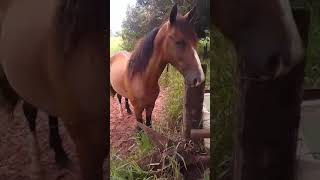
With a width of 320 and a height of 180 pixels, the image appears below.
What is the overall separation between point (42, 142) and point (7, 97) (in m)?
0.24

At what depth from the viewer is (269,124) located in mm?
1946

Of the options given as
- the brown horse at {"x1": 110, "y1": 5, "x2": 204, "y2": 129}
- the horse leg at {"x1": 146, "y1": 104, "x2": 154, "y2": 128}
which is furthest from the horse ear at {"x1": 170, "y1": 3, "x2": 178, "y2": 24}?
the horse leg at {"x1": 146, "y1": 104, "x2": 154, "y2": 128}

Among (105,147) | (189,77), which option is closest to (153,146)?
(105,147)

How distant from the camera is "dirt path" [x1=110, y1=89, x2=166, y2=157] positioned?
1.87 metres

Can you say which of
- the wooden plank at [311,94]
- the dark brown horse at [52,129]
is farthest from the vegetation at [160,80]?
the wooden plank at [311,94]

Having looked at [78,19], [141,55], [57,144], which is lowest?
[57,144]

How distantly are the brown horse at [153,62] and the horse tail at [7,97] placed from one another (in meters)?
0.42

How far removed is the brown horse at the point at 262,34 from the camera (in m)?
1.87

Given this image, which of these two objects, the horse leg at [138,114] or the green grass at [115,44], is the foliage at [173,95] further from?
the green grass at [115,44]

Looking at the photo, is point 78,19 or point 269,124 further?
point 269,124

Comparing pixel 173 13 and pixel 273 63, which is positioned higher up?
pixel 173 13

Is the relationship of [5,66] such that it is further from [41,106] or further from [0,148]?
[0,148]

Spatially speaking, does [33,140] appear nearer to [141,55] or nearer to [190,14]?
[141,55]

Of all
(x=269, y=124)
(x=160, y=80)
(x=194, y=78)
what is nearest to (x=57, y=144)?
(x=160, y=80)
